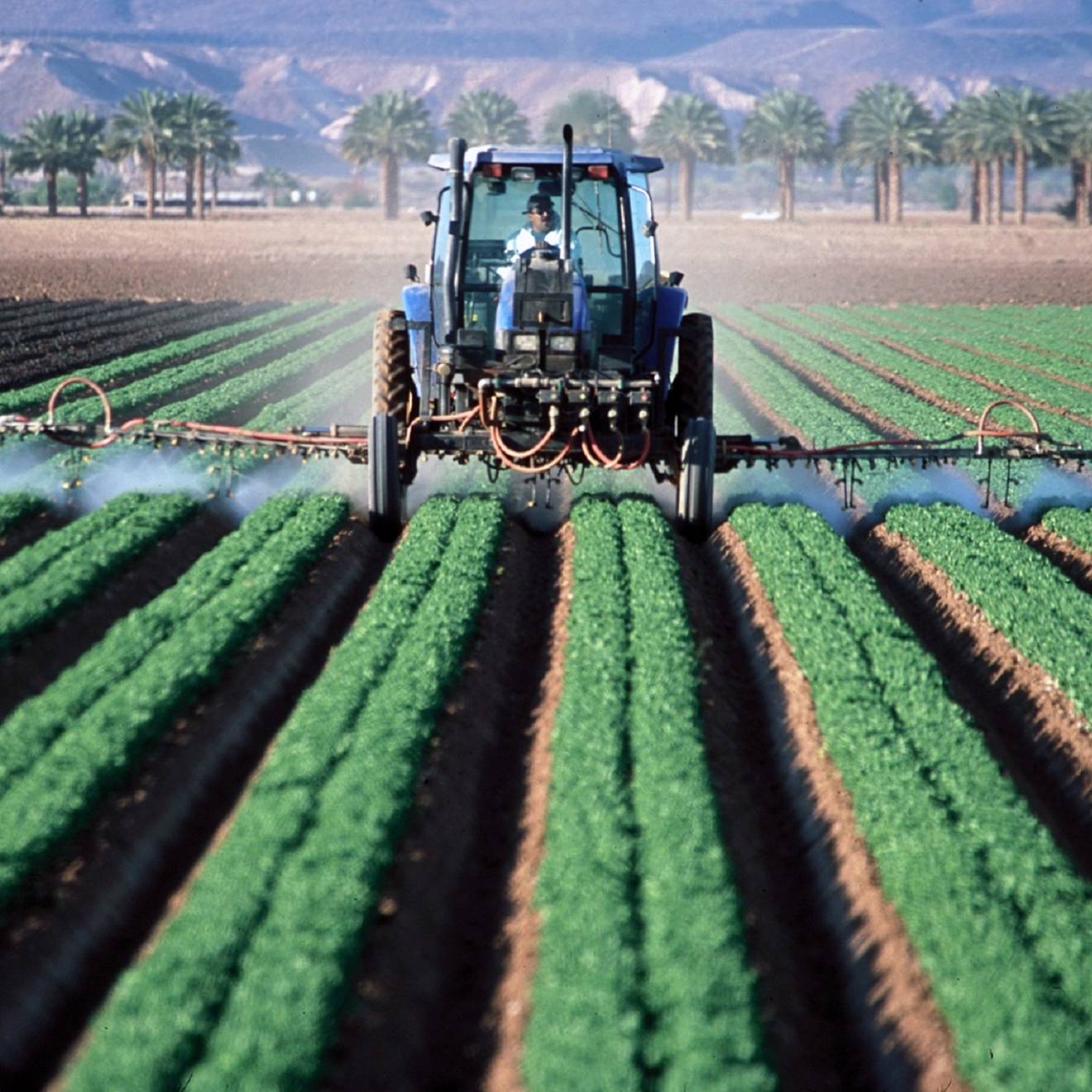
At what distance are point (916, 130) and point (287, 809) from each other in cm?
8164

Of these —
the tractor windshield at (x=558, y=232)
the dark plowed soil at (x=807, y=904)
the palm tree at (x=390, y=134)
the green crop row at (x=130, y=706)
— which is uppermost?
the palm tree at (x=390, y=134)

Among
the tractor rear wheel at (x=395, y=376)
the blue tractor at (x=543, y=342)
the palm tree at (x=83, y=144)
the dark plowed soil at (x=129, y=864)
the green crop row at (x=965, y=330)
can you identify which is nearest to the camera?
the dark plowed soil at (x=129, y=864)

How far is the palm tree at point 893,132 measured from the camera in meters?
82.9

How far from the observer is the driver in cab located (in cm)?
1263

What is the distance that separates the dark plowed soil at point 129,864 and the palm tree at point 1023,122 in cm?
7162

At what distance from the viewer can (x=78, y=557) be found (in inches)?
444

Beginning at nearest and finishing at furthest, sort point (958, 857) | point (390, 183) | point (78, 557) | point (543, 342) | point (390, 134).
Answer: point (958, 857) → point (78, 557) → point (543, 342) → point (390, 134) → point (390, 183)

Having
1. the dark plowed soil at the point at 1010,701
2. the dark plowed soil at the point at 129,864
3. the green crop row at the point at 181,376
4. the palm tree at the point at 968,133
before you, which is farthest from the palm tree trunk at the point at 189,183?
the dark plowed soil at the point at 129,864

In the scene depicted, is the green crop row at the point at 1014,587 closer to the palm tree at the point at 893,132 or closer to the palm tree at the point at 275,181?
the palm tree at the point at 893,132

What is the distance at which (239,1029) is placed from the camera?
217 inches

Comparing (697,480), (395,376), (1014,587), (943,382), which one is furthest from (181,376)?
(1014,587)

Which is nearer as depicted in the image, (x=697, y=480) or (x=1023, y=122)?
(x=697, y=480)

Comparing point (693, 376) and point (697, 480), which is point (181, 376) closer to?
point (693, 376)

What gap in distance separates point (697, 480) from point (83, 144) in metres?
78.1
